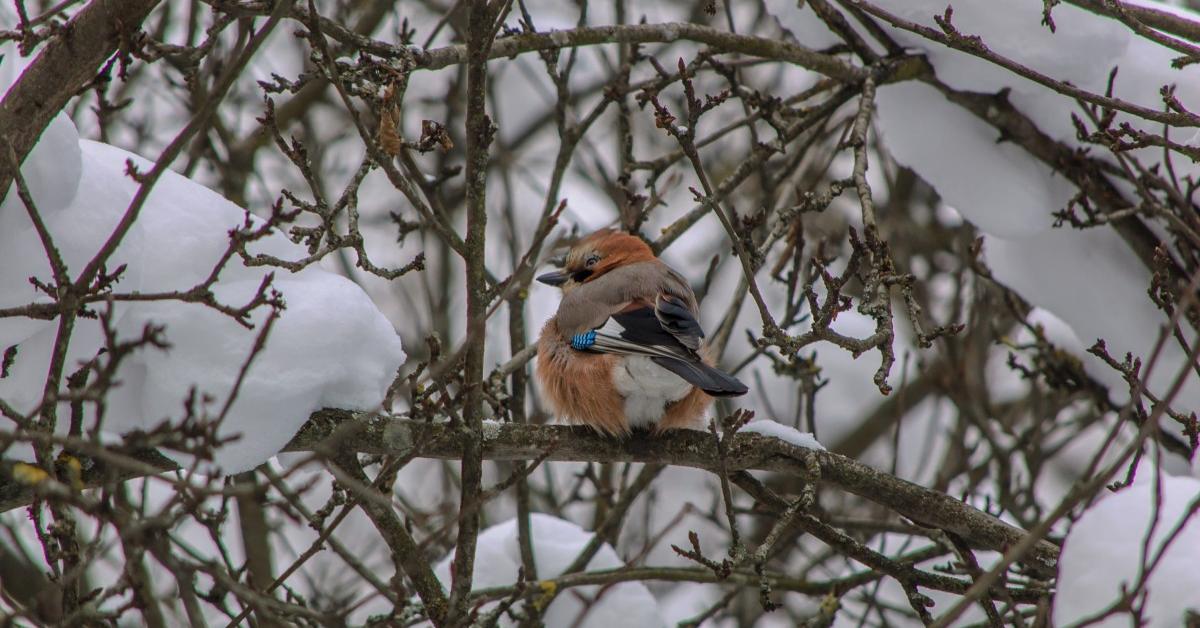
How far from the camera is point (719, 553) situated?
9.31 metres

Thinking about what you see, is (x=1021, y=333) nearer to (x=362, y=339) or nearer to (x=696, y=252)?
(x=696, y=252)

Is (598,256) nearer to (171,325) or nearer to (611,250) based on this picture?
(611,250)

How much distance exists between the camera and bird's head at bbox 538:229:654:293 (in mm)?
5133

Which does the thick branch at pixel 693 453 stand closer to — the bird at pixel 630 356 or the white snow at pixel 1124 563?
the bird at pixel 630 356

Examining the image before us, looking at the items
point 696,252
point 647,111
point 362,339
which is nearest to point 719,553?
point 696,252

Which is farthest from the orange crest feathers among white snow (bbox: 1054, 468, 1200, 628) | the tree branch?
white snow (bbox: 1054, 468, 1200, 628)

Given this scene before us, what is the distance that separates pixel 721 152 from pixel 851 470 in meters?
5.76

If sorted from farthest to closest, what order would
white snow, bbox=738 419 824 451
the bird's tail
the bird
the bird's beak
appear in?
the bird's beak → the bird → white snow, bbox=738 419 824 451 → the bird's tail

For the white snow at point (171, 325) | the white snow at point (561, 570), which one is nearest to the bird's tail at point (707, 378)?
the white snow at point (561, 570)

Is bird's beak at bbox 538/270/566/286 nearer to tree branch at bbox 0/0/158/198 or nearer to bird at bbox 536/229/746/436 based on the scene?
bird at bbox 536/229/746/436

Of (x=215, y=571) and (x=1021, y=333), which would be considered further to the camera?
(x=1021, y=333)

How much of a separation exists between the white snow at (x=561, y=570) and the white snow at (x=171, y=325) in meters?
1.21

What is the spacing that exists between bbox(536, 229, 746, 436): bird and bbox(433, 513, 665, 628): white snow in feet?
2.25

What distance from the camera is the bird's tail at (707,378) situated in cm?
373
